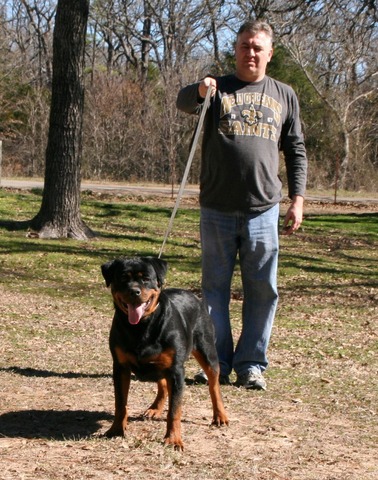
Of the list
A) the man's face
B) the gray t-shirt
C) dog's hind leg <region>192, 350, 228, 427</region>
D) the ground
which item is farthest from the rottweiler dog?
the man's face

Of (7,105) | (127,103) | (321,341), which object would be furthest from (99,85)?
(321,341)

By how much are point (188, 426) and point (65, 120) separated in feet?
33.7

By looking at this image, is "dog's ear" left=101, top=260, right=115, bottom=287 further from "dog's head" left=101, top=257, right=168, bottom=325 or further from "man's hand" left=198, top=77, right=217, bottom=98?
"man's hand" left=198, top=77, right=217, bottom=98

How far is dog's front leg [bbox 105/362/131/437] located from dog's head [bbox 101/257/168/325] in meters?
0.36

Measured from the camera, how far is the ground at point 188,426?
4.52 metres

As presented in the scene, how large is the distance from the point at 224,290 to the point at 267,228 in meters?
0.55

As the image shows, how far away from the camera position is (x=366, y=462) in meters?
4.86

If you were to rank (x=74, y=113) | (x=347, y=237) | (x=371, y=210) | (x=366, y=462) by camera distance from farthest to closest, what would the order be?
(x=371, y=210), (x=347, y=237), (x=74, y=113), (x=366, y=462)

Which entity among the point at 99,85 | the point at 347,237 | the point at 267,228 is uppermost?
the point at 99,85

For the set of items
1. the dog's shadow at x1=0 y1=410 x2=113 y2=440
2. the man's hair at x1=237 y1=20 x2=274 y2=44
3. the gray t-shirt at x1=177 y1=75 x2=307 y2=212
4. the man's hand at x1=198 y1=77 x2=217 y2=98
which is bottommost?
the dog's shadow at x1=0 y1=410 x2=113 y2=440

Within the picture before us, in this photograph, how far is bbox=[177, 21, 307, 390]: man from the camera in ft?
19.6

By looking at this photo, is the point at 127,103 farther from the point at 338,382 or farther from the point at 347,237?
the point at 338,382

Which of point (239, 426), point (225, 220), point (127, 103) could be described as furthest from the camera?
point (127, 103)

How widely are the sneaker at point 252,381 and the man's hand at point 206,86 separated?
6.69ft
